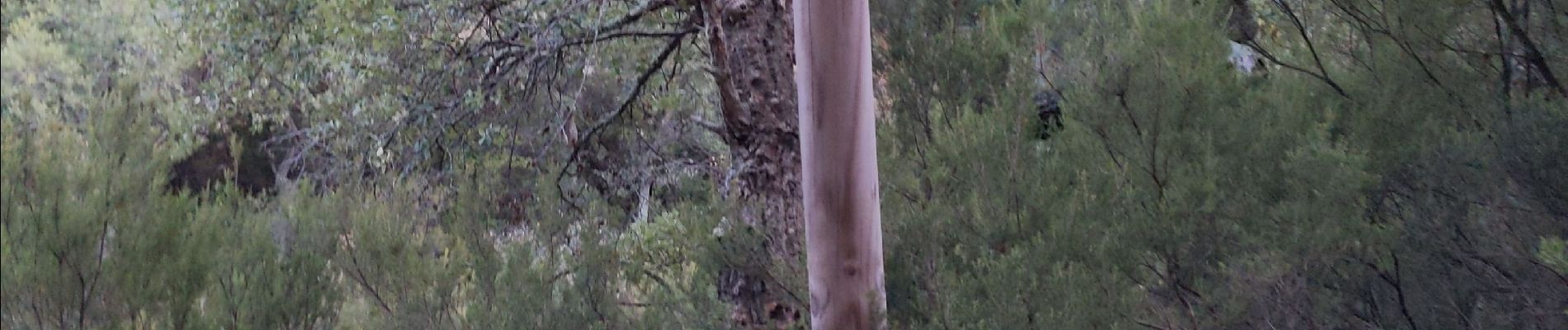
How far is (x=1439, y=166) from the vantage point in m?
3.60

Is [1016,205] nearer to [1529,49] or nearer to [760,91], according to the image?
[1529,49]

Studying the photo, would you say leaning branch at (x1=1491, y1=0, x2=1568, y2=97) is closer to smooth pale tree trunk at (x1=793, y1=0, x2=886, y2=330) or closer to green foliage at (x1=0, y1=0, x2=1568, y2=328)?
green foliage at (x1=0, y1=0, x2=1568, y2=328)

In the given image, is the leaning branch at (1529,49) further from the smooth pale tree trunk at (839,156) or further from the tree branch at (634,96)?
the tree branch at (634,96)

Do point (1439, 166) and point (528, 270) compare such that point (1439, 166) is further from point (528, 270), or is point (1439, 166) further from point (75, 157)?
point (75, 157)

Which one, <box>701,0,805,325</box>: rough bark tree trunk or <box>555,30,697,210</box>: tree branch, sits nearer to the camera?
<box>701,0,805,325</box>: rough bark tree trunk

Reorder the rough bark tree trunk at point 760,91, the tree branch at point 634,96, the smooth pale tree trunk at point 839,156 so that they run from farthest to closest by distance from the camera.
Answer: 1. the tree branch at point 634,96
2. the rough bark tree trunk at point 760,91
3. the smooth pale tree trunk at point 839,156

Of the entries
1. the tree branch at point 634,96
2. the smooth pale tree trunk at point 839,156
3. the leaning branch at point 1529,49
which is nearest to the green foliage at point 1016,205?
the leaning branch at point 1529,49

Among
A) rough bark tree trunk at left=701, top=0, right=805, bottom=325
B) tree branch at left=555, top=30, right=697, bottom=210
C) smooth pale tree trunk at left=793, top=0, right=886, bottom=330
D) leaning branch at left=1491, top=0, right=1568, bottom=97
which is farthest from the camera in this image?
tree branch at left=555, top=30, right=697, bottom=210

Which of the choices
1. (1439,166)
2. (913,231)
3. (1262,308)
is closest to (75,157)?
(913,231)

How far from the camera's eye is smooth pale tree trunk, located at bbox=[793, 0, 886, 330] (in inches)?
101

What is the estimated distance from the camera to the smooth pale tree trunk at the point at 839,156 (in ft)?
8.39

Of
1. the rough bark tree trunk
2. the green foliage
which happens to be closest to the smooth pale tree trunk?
the green foliage

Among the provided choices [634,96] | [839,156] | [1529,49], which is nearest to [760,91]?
[634,96]

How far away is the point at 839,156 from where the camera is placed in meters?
2.59
